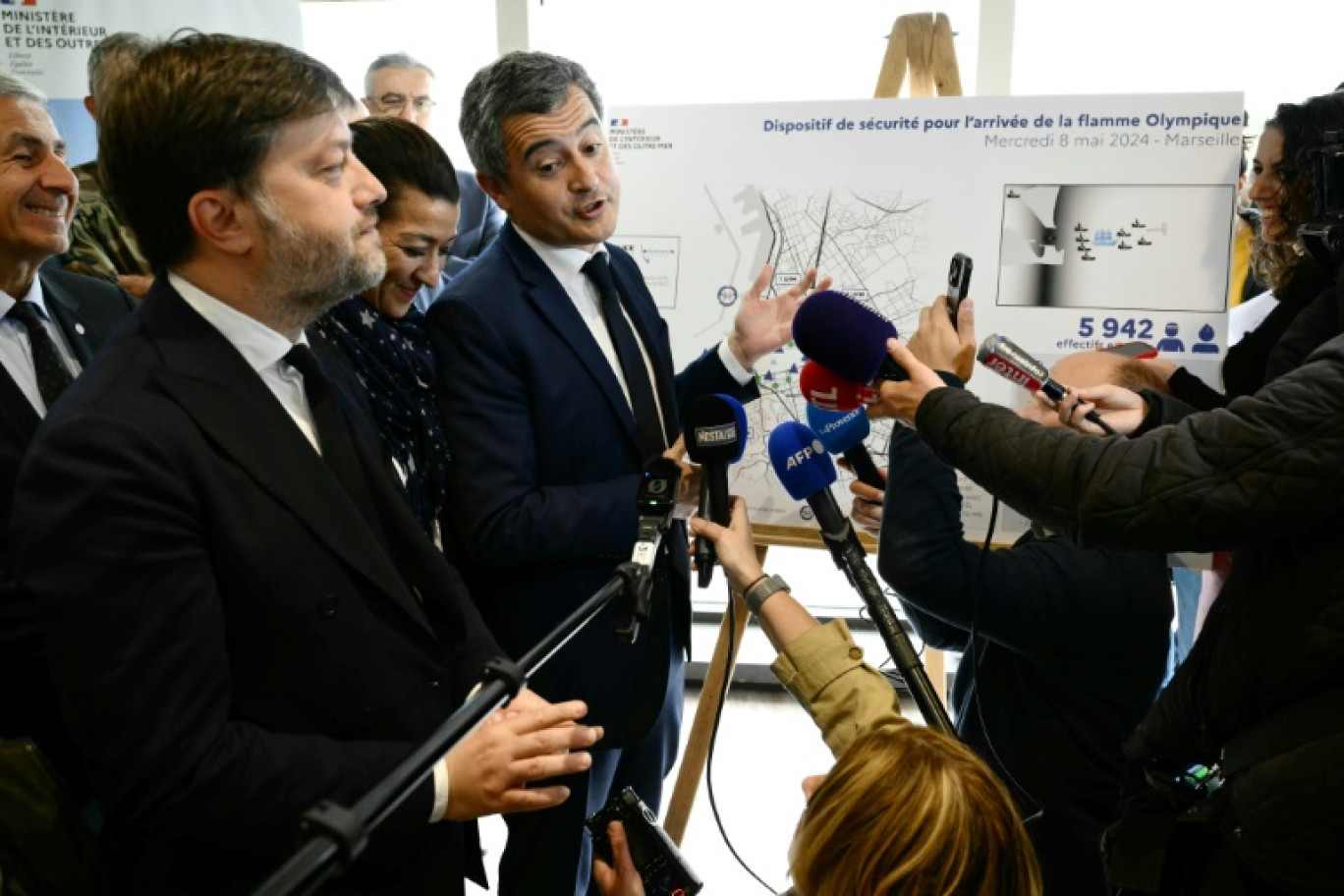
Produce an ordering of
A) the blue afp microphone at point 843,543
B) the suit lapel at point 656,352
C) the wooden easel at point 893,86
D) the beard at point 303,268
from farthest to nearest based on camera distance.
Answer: the wooden easel at point 893,86, the suit lapel at point 656,352, the blue afp microphone at point 843,543, the beard at point 303,268

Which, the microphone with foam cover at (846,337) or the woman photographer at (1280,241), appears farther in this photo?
the woman photographer at (1280,241)

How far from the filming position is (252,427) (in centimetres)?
130

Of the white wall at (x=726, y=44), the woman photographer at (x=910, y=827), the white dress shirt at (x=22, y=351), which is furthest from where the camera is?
the white wall at (x=726, y=44)

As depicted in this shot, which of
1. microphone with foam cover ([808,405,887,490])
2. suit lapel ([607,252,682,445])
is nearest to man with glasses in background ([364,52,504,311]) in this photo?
suit lapel ([607,252,682,445])

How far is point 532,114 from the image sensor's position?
6.84ft

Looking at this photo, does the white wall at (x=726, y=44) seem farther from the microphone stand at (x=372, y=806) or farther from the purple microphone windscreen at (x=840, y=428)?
the microphone stand at (x=372, y=806)

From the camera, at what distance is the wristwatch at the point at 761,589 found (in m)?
1.62

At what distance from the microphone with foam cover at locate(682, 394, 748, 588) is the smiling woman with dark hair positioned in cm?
49

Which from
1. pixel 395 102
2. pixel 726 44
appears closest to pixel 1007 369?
pixel 395 102

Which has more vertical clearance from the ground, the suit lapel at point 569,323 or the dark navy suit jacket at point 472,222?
the dark navy suit jacket at point 472,222

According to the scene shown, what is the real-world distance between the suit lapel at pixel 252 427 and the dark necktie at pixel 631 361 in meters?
0.81

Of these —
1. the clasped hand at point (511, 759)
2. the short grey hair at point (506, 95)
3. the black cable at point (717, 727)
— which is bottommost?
the black cable at point (717, 727)

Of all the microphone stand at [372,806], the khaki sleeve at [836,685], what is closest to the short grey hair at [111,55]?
the khaki sleeve at [836,685]

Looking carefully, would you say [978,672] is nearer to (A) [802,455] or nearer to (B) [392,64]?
(A) [802,455]
